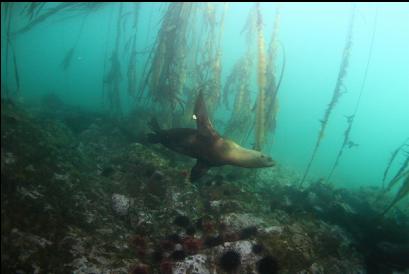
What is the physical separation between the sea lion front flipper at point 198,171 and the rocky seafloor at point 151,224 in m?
0.21

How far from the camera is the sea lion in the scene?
6402mm

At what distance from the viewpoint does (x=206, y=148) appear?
649 centimetres

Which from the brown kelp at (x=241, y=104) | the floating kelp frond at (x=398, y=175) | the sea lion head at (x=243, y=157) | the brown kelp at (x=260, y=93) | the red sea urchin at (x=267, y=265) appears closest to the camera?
the red sea urchin at (x=267, y=265)

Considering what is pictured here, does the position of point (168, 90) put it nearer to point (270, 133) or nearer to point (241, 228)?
point (270, 133)

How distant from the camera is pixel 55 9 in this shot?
763cm

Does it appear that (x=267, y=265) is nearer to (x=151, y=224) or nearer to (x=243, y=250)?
(x=243, y=250)

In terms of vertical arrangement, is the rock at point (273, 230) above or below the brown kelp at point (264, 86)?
below

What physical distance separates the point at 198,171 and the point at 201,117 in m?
1.03

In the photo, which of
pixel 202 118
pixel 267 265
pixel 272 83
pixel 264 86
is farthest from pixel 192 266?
pixel 272 83

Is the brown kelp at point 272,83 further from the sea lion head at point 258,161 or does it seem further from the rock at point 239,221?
the rock at point 239,221

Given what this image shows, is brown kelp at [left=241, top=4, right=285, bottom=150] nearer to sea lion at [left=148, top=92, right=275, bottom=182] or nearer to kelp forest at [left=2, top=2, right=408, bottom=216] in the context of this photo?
kelp forest at [left=2, top=2, right=408, bottom=216]

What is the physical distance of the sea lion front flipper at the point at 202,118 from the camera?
20.9ft

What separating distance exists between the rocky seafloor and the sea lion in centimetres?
42

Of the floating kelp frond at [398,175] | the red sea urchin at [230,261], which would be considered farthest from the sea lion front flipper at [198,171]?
the floating kelp frond at [398,175]
